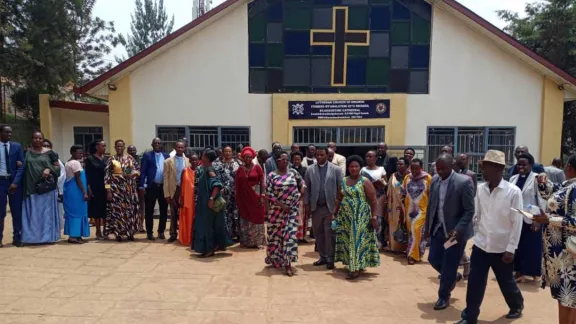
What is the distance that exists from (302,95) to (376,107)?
1951 mm

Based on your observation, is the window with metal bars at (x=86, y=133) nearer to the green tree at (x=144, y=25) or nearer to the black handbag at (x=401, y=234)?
the black handbag at (x=401, y=234)

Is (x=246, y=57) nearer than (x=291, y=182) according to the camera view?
No

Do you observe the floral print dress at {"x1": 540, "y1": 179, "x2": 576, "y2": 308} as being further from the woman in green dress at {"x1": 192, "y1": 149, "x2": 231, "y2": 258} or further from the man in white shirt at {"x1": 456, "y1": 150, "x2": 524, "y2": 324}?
the woman in green dress at {"x1": 192, "y1": 149, "x2": 231, "y2": 258}

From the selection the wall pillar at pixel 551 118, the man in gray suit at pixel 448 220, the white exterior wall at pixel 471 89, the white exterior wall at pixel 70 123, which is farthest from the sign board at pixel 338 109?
the white exterior wall at pixel 70 123

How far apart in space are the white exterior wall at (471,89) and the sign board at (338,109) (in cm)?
80

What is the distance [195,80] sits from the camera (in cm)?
1032

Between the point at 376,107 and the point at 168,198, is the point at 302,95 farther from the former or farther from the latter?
the point at 168,198

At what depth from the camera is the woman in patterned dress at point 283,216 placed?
502cm

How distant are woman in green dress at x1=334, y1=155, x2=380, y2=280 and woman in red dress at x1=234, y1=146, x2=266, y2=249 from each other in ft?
4.67

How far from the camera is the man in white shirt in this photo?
3.38 meters

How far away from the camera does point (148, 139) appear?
10.4 meters

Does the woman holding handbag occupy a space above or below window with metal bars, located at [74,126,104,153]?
below

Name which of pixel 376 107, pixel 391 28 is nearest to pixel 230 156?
pixel 376 107

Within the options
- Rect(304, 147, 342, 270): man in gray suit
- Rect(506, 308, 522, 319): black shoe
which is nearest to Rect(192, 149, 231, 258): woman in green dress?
Rect(304, 147, 342, 270): man in gray suit
